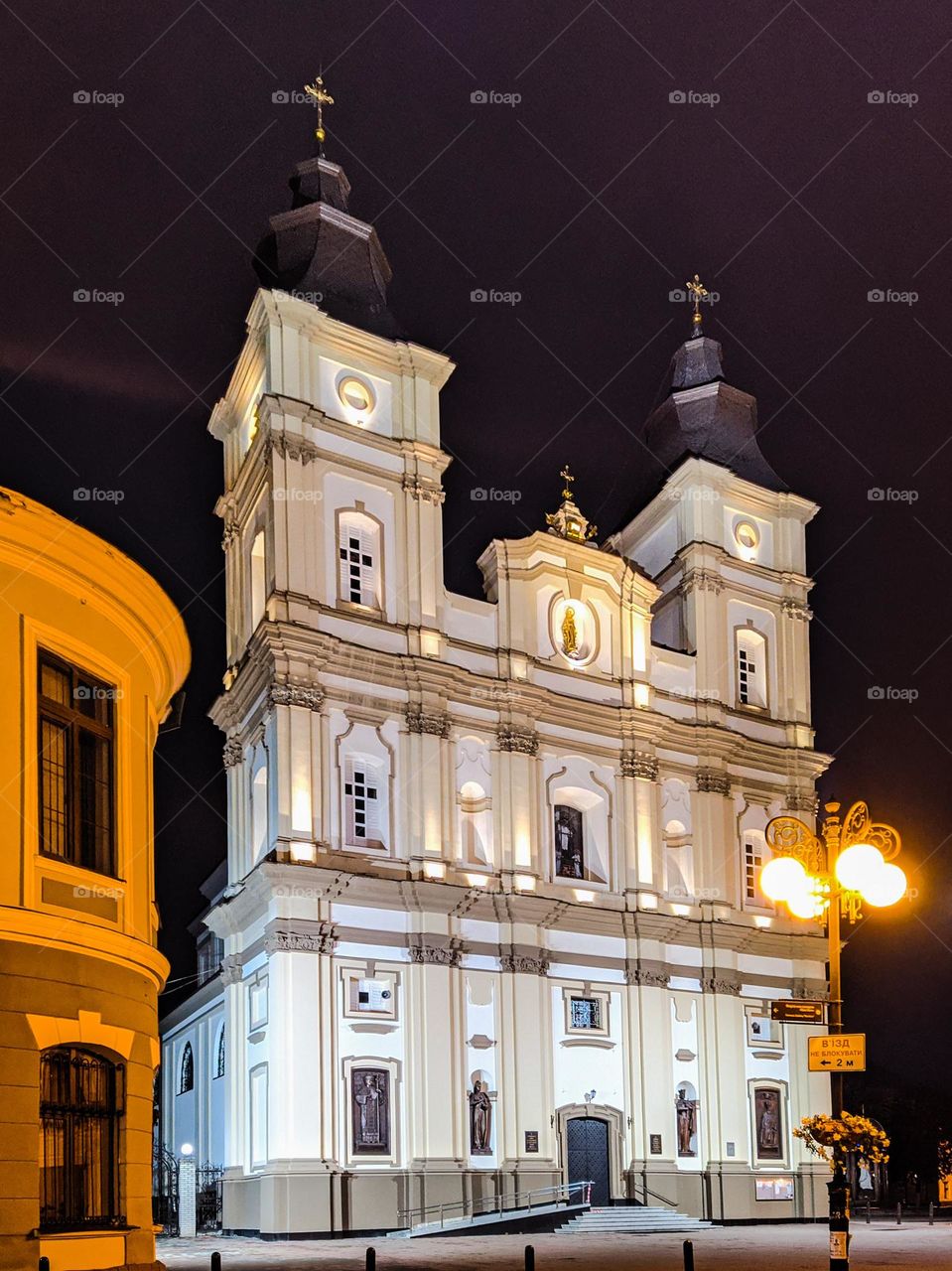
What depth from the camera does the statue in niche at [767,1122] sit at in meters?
43.7

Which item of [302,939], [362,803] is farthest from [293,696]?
[302,939]

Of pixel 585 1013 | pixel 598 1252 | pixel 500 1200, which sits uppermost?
pixel 585 1013

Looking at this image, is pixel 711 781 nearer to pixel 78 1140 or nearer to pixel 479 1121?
pixel 479 1121

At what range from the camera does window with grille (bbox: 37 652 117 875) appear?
1537 centimetres

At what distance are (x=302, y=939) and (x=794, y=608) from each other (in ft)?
73.8

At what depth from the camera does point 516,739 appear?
4247cm

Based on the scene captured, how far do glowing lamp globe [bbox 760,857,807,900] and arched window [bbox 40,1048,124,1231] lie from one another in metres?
7.18

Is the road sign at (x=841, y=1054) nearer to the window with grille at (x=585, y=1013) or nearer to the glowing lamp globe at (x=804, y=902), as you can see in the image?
the glowing lamp globe at (x=804, y=902)

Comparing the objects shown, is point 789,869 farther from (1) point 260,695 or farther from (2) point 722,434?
(2) point 722,434

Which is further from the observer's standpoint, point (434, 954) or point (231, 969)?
point (231, 969)

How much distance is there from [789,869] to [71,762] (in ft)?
25.4

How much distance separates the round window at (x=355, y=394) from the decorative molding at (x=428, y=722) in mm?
9062

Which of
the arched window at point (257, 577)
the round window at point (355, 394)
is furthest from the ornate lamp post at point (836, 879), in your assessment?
the round window at point (355, 394)

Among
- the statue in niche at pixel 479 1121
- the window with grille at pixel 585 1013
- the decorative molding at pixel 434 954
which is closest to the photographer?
the statue in niche at pixel 479 1121
